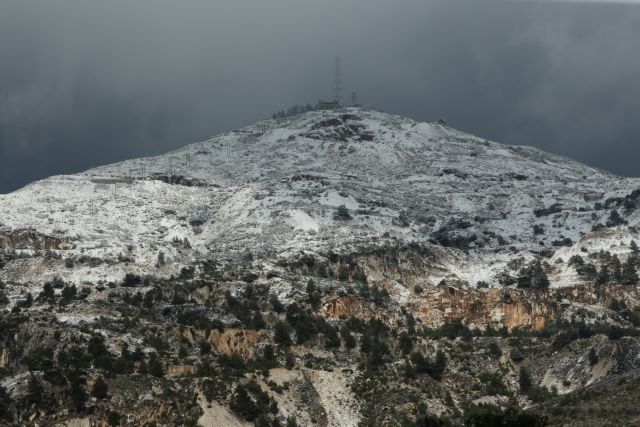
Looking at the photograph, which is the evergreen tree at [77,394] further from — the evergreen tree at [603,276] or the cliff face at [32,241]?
the evergreen tree at [603,276]

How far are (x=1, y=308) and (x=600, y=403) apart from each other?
59000mm

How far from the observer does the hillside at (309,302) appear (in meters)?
103

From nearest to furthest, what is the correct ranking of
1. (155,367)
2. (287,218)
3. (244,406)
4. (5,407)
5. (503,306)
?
1. (5,407)
2. (244,406)
3. (155,367)
4. (503,306)
5. (287,218)

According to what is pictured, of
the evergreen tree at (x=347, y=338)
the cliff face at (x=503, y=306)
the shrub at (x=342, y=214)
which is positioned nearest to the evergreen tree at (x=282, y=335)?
the evergreen tree at (x=347, y=338)

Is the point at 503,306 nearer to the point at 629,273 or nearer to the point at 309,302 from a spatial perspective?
the point at 629,273

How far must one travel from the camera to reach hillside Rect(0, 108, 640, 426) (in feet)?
338

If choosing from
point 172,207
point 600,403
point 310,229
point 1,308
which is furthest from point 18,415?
point 172,207

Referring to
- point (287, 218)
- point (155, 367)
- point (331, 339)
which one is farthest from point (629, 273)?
point (155, 367)

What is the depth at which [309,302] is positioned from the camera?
415 ft

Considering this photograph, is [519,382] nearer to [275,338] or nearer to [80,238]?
[275,338]

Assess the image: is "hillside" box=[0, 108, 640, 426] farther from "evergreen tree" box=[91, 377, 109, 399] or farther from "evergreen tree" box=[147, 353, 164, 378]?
"evergreen tree" box=[91, 377, 109, 399]

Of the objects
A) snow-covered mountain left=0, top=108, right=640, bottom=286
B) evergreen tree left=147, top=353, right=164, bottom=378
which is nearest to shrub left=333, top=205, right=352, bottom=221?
snow-covered mountain left=0, top=108, right=640, bottom=286

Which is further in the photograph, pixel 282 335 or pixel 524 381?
pixel 282 335

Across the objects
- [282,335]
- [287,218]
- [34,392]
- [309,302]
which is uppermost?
[287,218]
